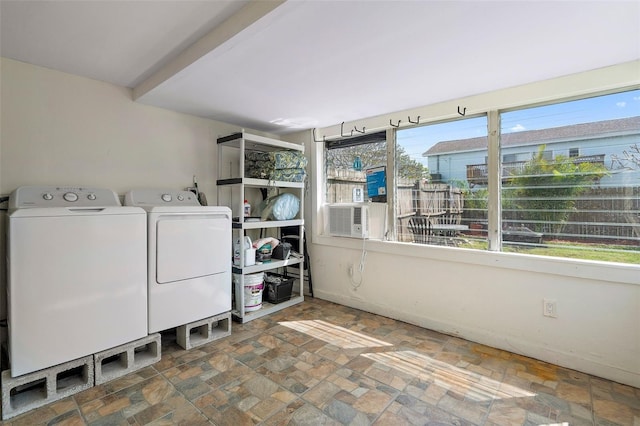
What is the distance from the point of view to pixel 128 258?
6.81 feet

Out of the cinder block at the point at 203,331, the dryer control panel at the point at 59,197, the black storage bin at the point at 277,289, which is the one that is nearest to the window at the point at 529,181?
the black storage bin at the point at 277,289

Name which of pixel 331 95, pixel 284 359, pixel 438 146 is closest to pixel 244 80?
pixel 331 95

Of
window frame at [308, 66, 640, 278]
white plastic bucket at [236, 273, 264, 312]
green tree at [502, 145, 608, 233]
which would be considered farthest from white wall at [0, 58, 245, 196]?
green tree at [502, 145, 608, 233]

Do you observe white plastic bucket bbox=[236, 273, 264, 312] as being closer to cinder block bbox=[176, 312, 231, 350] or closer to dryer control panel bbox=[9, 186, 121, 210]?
cinder block bbox=[176, 312, 231, 350]

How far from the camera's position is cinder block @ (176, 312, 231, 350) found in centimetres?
241

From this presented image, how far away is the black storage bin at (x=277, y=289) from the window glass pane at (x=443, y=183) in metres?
1.38

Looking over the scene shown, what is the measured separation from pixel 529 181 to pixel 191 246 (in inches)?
110

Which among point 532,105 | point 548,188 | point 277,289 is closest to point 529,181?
point 548,188

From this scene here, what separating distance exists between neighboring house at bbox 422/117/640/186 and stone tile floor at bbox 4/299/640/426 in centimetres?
145

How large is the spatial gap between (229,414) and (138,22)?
7.34 ft

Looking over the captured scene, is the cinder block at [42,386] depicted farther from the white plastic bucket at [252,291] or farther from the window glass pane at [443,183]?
the window glass pane at [443,183]

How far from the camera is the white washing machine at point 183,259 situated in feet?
7.30

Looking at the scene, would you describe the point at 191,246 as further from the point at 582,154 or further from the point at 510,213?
the point at 582,154

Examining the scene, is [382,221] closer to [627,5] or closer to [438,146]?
[438,146]
